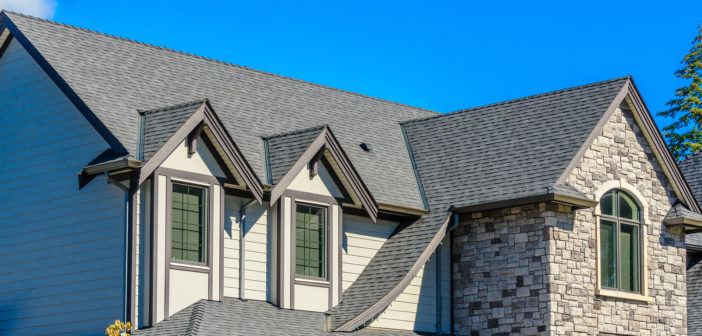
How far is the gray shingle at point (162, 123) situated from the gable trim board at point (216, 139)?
93 mm

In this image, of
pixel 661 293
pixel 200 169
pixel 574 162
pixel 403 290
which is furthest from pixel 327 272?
pixel 661 293

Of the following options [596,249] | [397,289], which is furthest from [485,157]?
[397,289]

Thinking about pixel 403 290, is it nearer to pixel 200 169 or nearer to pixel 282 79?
pixel 200 169

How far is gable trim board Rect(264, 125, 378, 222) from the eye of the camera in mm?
22016

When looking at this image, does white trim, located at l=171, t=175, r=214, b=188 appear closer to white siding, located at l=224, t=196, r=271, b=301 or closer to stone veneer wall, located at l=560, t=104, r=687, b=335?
white siding, located at l=224, t=196, r=271, b=301

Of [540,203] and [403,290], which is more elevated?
[540,203]

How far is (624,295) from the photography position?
24.4m

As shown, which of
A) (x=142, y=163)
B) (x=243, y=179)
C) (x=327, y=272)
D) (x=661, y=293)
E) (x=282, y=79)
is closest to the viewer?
(x=142, y=163)

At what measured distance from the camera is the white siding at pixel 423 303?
77.6ft

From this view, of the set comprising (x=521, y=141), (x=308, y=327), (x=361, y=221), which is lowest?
(x=308, y=327)

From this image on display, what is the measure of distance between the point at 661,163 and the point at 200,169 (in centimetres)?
1069

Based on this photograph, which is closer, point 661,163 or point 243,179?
point 243,179

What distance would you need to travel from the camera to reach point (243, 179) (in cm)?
2144

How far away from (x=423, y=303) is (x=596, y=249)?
146 inches
